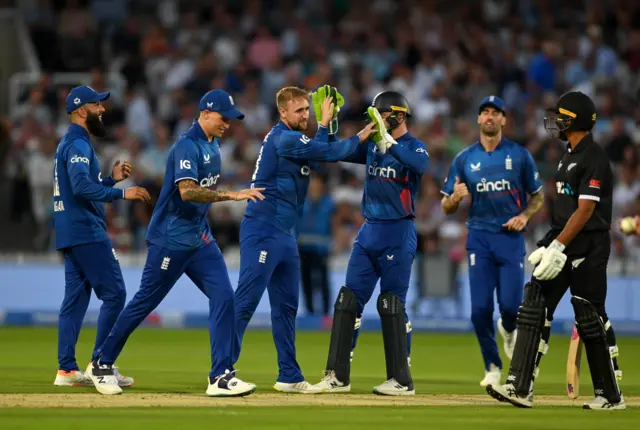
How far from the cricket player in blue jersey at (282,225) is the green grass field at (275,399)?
506 mm

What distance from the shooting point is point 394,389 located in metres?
10.8

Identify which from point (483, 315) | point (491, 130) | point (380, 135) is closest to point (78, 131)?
point (380, 135)

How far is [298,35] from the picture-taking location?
982 inches

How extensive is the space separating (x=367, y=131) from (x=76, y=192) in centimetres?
259

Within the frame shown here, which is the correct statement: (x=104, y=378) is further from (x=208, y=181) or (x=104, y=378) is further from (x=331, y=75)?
(x=331, y=75)

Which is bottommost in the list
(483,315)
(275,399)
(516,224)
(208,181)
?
(275,399)

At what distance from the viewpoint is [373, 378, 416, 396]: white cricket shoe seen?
1080 centimetres

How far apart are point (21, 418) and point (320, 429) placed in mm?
2123

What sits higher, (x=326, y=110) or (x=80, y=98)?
(x=80, y=98)


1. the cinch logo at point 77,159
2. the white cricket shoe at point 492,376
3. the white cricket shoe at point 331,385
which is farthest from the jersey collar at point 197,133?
the white cricket shoe at point 492,376

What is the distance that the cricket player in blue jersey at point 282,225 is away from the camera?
1087cm

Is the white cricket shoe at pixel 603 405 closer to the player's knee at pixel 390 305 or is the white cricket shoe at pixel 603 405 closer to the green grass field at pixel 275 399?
the green grass field at pixel 275 399

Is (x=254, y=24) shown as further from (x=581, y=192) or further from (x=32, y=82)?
(x=581, y=192)

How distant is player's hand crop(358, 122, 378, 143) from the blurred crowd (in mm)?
7819
